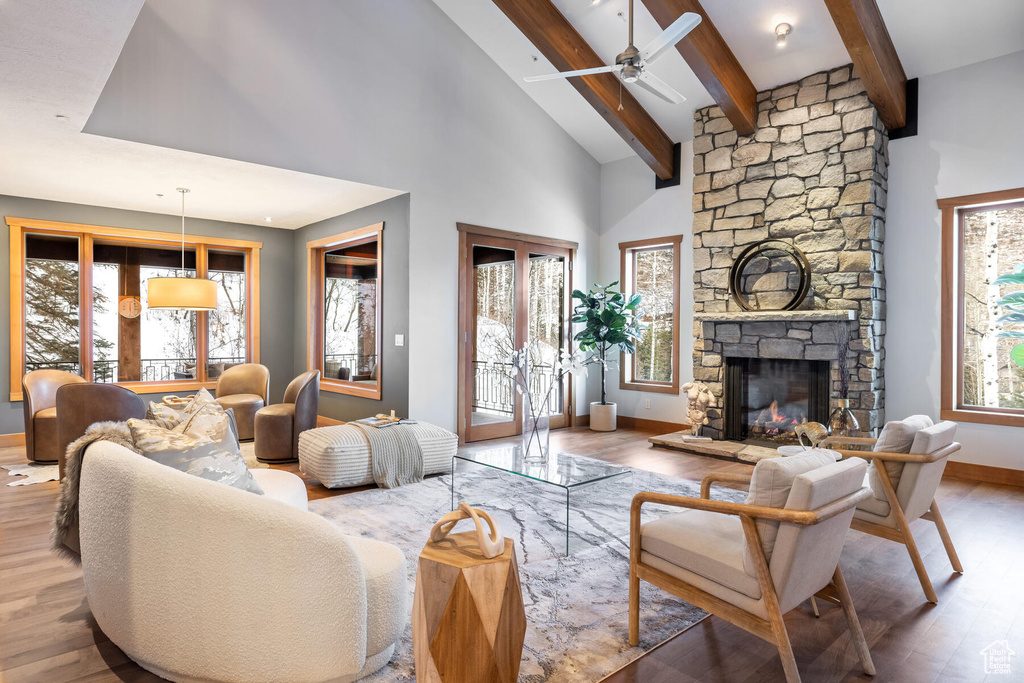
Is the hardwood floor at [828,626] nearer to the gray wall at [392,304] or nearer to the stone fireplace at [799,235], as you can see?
the stone fireplace at [799,235]

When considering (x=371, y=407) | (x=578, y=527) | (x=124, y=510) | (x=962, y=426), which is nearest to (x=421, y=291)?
(x=371, y=407)

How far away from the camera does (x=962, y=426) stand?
516 centimetres

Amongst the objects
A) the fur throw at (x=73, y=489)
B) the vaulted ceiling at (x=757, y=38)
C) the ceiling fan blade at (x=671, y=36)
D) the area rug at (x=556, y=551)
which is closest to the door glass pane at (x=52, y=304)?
the area rug at (x=556, y=551)

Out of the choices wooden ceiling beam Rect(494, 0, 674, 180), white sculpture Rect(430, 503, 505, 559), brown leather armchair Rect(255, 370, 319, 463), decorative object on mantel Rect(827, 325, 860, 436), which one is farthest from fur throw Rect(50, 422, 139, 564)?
decorative object on mantel Rect(827, 325, 860, 436)

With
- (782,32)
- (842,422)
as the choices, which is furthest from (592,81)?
(842,422)

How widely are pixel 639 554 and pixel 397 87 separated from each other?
5.01 metres

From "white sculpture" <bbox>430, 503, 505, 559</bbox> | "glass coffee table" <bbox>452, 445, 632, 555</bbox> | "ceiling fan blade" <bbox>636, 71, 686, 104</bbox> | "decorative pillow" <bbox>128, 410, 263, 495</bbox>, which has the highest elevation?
"ceiling fan blade" <bbox>636, 71, 686, 104</bbox>

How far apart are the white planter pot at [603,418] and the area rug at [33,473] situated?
5.46 m

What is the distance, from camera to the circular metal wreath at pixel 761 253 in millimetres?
5637

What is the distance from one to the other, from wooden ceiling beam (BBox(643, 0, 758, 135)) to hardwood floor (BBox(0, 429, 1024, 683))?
4.12 meters

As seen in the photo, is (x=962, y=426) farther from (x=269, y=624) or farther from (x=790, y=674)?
(x=269, y=624)

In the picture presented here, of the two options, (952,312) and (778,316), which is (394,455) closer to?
(778,316)

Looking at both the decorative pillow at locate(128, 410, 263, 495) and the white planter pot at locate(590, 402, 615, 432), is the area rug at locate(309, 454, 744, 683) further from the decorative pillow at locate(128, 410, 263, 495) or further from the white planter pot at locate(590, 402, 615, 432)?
the white planter pot at locate(590, 402, 615, 432)

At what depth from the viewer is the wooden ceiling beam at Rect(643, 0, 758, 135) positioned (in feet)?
16.2
